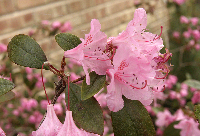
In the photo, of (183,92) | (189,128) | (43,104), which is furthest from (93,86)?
(183,92)

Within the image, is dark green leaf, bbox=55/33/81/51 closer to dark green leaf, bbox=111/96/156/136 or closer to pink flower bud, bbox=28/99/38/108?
dark green leaf, bbox=111/96/156/136

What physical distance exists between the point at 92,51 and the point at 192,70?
229 centimetres

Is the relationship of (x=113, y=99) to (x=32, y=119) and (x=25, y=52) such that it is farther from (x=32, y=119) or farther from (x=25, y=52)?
(x=32, y=119)

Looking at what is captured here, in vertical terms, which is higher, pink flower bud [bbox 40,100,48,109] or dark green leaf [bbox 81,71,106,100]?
dark green leaf [bbox 81,71,106,100]

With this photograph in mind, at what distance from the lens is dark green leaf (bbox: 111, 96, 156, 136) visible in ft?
1.63

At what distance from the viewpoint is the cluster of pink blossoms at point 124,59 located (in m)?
0.46

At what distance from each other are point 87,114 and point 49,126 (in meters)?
0.08

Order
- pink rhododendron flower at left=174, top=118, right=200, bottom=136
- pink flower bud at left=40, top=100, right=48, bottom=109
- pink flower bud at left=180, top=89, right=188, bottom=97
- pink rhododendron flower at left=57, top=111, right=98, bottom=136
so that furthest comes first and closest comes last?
1. pink flower bud at left=180, top=89, right=188, bottom=97
2. pink flower bud at left=40, top=100, right=48, bottom=109
3. pink rhododendron flower at left=174, top=118, right=200, bottom=136
4. pink rhododendron flower at left=57, top=111, right=98, bottom=136

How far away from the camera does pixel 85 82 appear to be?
46 cm

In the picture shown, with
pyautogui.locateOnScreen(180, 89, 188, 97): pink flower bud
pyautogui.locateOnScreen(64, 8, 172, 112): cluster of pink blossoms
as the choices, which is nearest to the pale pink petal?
pyautogui.locateOnScreen(64, 8, 172, 112): cluster of pink blossoms

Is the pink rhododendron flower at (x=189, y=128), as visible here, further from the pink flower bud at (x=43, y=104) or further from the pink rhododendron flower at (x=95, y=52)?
the pink flower bud at (x=43, y=104)

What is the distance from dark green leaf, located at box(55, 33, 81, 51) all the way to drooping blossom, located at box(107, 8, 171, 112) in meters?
0.09

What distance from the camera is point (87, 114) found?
1.52ft

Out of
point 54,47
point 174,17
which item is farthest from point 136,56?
point 174,17
